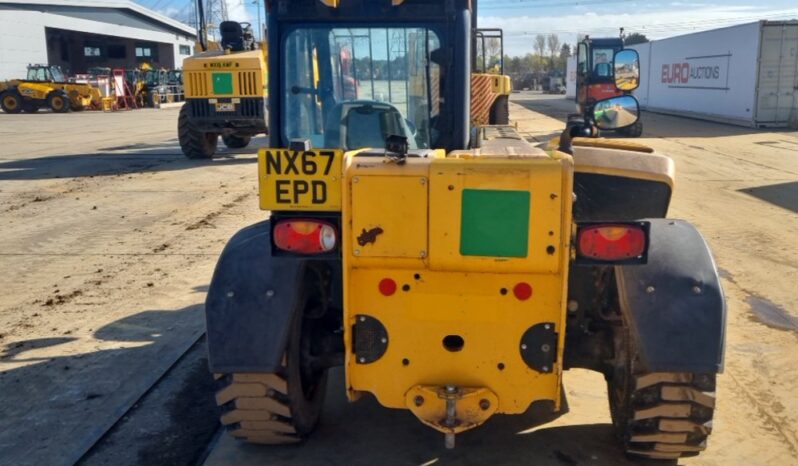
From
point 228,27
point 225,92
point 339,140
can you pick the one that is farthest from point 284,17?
point 225,92

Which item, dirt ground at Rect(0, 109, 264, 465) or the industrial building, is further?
the industrial building

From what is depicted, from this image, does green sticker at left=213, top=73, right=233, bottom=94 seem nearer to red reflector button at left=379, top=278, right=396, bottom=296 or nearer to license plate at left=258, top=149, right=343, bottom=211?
license plate at left=258, top=149, right=343, bottom=211

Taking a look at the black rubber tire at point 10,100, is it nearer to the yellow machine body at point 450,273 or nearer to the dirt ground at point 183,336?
the dirt ground at point 183,336

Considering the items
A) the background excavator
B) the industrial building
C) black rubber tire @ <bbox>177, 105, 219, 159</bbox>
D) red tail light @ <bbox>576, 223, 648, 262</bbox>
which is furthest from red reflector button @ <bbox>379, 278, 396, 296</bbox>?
the industrial building

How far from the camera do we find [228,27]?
7324 mm

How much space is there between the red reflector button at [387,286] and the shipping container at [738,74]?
24452mm

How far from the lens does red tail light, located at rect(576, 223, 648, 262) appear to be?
3100 mm

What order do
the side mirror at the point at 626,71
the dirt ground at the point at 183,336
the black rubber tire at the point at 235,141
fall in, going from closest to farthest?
the dirt ground at the point at 183,336 < the side mirror at the point at 626,71 < the black rubber tire at the point at 235,141

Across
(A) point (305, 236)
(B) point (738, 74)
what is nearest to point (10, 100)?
(B) point (738, 74)

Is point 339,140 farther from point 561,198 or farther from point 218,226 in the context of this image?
point 218,226

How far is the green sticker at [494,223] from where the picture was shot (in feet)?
9.79

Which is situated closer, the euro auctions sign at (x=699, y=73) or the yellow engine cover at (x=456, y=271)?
the yellow engine cover at (x=456, y=271)

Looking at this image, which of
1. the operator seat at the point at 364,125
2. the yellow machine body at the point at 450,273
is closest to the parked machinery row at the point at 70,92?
the operator seat at the point at 364,125

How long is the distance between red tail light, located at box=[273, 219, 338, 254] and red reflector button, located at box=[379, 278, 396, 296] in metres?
0.27
